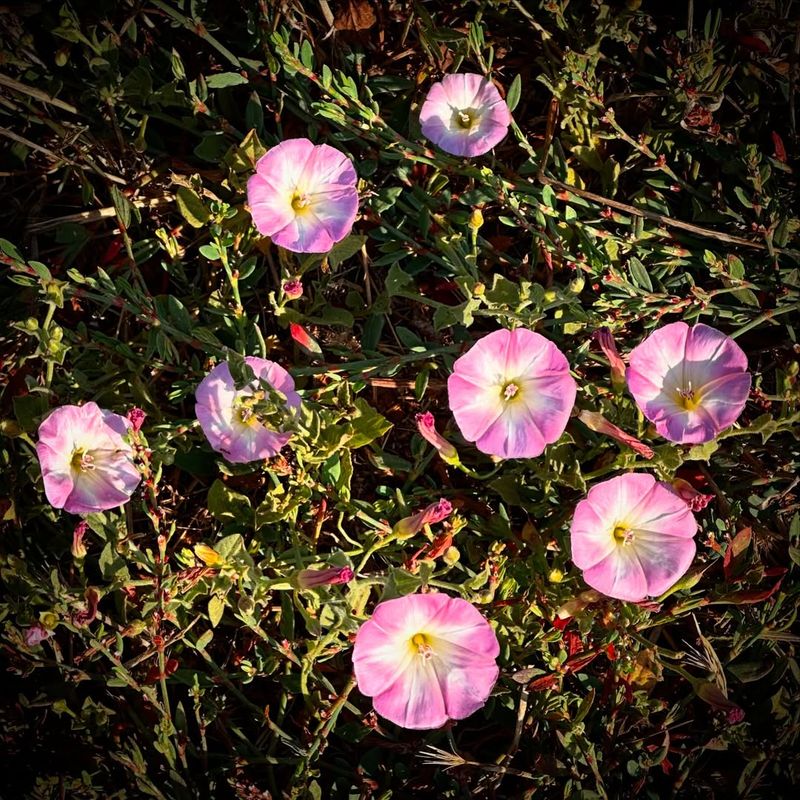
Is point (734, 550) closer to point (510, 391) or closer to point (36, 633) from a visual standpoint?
point (510, 391)

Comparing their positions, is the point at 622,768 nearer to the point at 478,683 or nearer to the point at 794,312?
the point at 478,683

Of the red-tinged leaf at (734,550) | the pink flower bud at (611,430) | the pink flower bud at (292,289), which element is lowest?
the red-tinged leaf at (734,550)

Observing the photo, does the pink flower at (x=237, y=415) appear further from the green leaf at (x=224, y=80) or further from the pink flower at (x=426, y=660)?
the green leaf at (x=224, y=80)

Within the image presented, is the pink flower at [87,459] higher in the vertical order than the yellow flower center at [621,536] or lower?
higher

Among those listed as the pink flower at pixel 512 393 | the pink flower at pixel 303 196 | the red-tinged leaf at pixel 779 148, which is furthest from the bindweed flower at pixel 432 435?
the red-tinged leaf at pixel 779 148

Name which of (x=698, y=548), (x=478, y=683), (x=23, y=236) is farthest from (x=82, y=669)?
(x=698, y=548)

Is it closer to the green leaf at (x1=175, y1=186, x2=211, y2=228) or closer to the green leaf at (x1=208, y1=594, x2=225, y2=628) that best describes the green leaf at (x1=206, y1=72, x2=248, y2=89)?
the green leaf at (x1=175, y1=186, x2=211, y2=228)

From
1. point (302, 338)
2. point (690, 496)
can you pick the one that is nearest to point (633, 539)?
point (690, 496)
